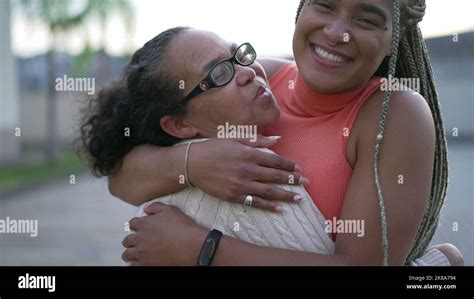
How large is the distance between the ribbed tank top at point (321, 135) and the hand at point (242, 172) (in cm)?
6

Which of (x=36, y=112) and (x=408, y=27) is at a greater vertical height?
(x=408, y=27)

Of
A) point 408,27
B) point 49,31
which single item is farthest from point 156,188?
point 49,31

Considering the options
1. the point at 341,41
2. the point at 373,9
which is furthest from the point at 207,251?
the point at 373,9

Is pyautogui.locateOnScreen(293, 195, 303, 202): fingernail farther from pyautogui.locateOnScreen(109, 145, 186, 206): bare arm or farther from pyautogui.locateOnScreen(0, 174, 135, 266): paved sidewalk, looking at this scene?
pyautogui.locateOnScreen(0, 174, 135, 266): paved sidewalk

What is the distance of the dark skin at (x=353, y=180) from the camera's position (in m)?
1.91

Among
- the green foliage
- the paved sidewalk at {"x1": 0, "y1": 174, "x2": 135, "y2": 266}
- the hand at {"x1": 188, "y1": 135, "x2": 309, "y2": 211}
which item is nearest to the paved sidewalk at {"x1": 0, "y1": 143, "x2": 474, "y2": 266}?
the paved sidewalk at {"x1": 0, "y1": 174, "x2": 135, "y2": 266}

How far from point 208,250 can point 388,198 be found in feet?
1.68

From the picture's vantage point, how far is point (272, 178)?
79.7 inches

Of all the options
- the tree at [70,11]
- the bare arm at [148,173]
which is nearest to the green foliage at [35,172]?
the tree at [70,11]

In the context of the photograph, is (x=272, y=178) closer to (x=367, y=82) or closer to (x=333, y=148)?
(x=333, y=148)
